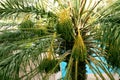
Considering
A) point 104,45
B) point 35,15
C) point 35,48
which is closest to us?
point 35,48

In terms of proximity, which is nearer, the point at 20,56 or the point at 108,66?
the point at 20,56

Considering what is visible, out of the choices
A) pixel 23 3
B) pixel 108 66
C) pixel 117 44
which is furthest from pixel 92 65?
pixel 23 3

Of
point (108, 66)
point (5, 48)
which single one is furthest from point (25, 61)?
point (108, 66)

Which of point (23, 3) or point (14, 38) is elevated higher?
point (23, 3)

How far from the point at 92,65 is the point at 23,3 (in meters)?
1.27

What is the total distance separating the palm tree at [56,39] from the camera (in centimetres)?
336

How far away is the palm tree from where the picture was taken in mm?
3362

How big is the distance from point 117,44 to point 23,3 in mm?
1491

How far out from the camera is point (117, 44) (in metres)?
3.36

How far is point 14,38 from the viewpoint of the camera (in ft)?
14.2

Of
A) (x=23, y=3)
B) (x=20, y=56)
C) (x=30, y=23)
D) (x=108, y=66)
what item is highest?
(x=23, y=3)

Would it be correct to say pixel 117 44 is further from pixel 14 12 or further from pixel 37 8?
pixel 14 12

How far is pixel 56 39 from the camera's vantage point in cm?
415

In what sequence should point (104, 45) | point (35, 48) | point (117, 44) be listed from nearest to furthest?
point (117, 44), point (35, 48), point (104, 45)
